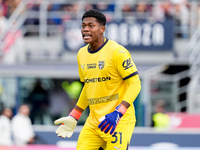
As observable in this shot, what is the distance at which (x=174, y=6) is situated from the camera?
17.0 meters

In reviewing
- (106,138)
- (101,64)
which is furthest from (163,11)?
(106,138)

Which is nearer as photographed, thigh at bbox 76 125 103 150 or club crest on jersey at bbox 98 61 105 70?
club crest on jersey at bbox 98 61 105 70

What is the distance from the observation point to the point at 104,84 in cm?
548

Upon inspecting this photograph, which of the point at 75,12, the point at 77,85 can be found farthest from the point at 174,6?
the point at 77,85

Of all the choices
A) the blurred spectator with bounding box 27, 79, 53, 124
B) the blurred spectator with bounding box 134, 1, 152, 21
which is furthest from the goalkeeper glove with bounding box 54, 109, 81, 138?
the blurred spectator with bounding box 134, 1, 152, 21

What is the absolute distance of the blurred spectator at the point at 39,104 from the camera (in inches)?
594

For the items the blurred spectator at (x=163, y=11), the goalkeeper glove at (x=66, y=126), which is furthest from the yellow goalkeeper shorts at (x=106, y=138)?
the blurred spectator at (x=163, y=11)

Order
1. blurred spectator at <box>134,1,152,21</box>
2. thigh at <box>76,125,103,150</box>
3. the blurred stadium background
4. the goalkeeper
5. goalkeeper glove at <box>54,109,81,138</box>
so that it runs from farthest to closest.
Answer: blurred spectator at <box>134,1,152,21</box> → the blurred stadium background → goalkeeper glove at <box>54,109,81,138</box> → thigh at <box>76,125,103,150</box> → the goalkeeper

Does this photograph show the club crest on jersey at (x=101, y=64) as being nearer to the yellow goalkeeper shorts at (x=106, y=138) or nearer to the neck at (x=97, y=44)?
the neck at (x=97, y=44)

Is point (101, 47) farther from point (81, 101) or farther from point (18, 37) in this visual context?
point (18, 37)

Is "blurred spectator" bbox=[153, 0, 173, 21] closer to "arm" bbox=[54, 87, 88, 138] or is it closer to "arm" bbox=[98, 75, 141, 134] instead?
"arm" bbox=[54, 87, 88, 138]

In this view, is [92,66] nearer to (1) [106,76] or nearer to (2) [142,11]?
(1) [106,76]

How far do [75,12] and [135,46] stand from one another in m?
2.40

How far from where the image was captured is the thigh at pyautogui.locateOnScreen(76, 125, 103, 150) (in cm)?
556
